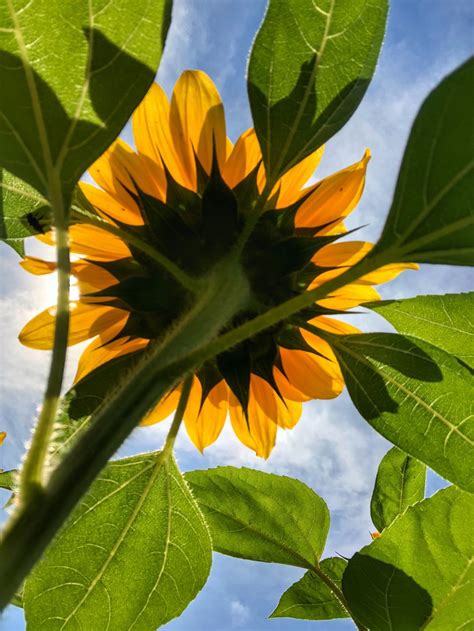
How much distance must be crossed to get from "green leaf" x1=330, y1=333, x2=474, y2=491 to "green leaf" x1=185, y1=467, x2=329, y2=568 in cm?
40

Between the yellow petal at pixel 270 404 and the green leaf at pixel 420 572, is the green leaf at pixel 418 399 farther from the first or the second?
the yellow petal at pixel 270 404

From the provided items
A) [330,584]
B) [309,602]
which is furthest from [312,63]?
[309,602]

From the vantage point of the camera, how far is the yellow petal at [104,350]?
4.88ft

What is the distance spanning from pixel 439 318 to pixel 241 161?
20.2 inches

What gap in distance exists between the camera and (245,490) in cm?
169

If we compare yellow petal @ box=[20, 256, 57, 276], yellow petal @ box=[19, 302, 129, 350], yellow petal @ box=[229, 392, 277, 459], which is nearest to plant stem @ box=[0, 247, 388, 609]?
yellow petal @ box=[19, 302, 129, 350]

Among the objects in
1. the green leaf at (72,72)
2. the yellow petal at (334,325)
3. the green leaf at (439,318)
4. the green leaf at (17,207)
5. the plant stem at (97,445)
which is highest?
the green leaf at (439,318)

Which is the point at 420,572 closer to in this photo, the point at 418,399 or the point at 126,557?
the point at 418,399

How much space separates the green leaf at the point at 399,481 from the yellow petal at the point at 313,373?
1.09 feet

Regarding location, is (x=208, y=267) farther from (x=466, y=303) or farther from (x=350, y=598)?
(x=350, y=598)

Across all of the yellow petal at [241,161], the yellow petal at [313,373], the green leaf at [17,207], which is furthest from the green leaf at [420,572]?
the green leaf at [17,207]

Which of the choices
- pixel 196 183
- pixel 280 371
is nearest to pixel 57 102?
pixel 196 183

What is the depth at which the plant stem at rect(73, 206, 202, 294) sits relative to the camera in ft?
3.71

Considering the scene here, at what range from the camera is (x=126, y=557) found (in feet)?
4.64
